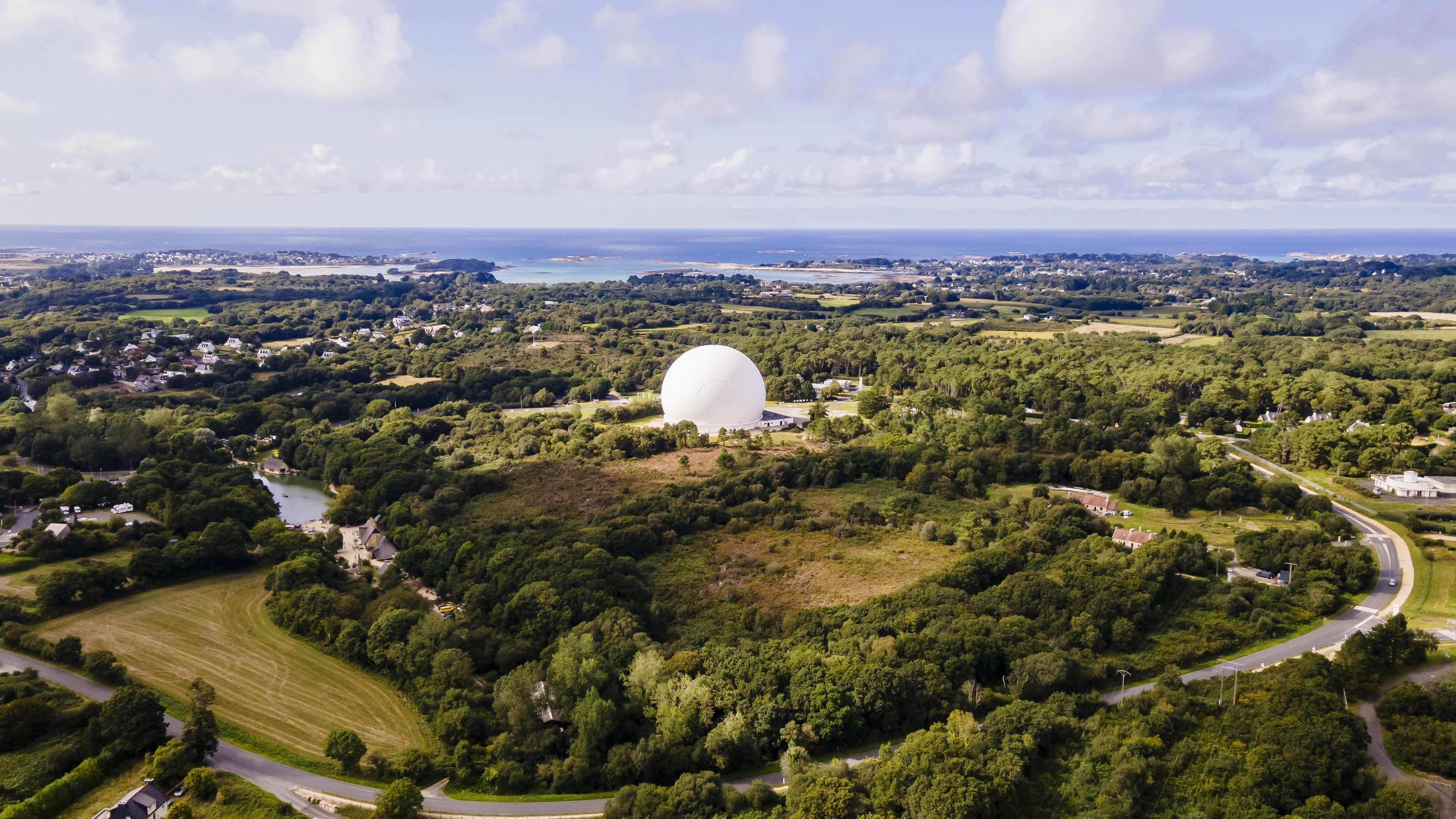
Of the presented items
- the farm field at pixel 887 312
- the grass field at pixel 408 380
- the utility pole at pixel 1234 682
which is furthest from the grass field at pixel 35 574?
the farm field at pixel 887 312

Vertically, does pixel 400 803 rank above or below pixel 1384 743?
below

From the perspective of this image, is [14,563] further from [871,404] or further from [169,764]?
[871,404]

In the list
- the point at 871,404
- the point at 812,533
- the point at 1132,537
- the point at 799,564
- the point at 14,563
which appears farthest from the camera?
the point at 871,404

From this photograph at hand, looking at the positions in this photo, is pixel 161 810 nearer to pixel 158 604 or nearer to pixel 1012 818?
pixel 158 604

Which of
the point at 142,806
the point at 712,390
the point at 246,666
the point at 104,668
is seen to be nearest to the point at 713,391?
the point at 712,390

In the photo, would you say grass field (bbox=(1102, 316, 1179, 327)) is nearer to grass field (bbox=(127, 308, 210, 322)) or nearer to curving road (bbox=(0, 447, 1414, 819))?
curving road (bbox=(0, 447, 1414, 819))

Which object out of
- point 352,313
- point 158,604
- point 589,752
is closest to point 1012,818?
point 589,752
